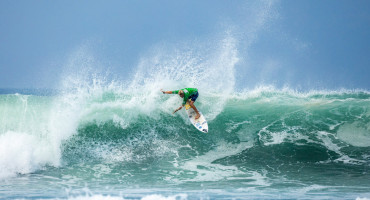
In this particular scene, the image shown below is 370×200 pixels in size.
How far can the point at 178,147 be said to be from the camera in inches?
332

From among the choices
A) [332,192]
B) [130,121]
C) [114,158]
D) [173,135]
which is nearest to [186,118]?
[173,135]

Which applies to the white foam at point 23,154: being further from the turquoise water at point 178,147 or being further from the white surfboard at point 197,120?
the white surfboard at point 197,120

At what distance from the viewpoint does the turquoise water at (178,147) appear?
606 cm

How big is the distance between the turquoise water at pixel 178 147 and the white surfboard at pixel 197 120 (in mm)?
509

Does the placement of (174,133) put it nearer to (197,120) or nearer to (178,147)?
(178,147)

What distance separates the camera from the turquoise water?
239 inches

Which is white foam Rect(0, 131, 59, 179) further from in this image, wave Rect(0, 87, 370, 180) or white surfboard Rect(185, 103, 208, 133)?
white surfboard Rect(185, 103, 208, 133)

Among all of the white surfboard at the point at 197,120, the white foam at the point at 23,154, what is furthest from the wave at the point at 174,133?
the white surfboard at the point at 197,120

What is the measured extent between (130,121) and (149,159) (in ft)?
5.52

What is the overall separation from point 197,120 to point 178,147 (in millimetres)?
920

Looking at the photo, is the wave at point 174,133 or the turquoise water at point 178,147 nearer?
the turquoise water at point 178,147

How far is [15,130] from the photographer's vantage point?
8.69m

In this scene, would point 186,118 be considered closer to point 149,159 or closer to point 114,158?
point 149,159

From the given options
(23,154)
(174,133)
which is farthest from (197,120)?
(23,154)
